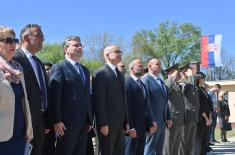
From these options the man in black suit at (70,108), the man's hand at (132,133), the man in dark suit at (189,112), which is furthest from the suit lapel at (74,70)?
the man in dark suit at (189,112)

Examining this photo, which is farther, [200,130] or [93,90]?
[200,130]

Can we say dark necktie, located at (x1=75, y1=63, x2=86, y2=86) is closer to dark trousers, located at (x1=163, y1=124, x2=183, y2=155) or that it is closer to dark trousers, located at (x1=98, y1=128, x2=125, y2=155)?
dark trousers, located at (x1=98, y1=128, x2=125, y2=155)

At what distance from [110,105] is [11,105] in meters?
2.51

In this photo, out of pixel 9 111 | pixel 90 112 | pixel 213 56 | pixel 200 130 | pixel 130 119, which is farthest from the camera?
pixel 213 56

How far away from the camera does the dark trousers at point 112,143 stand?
6.80 metres

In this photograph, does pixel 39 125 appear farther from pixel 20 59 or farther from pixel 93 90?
pixel 93 90

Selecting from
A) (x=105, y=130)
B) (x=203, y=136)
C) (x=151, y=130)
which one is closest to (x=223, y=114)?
(x=203, y=136)

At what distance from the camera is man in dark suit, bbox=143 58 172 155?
846 cm

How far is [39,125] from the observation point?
550cm

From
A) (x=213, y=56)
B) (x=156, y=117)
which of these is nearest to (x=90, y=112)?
(x=156, y=117)

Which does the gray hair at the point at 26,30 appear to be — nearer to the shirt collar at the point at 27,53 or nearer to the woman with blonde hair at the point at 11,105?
the shirt collar at the point at 27,53

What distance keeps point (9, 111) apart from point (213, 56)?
95.1 ft

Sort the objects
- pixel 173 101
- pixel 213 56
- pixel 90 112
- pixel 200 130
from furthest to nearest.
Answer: pixel 213 56
pixel 200 130
pixel 173 101
pixel 90 112

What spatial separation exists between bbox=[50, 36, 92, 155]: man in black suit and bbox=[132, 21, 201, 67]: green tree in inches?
2667
